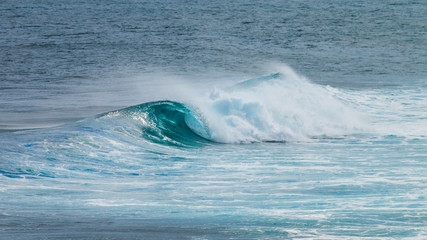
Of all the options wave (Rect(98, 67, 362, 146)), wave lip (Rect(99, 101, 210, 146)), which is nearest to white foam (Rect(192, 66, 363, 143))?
wave (Rect(98, 67, 362, 146))

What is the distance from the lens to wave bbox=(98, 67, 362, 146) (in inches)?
552

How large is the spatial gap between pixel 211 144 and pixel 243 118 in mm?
1628

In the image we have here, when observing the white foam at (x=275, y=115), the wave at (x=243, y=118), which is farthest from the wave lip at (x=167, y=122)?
the white foam at (x=275, y=115)

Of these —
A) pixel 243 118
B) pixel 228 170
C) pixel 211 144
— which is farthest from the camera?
pixel 243 118

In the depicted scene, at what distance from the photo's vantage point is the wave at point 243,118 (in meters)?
14.0

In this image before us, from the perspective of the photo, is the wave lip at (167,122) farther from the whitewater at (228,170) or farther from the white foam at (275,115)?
the white foam at (275,115)

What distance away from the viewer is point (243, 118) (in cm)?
1491

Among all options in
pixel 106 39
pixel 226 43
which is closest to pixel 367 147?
pixel 226 43

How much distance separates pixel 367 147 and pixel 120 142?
4.40 meters

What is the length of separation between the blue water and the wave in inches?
1.8

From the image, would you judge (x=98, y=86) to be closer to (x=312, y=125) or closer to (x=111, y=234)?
(x=312, y=125)

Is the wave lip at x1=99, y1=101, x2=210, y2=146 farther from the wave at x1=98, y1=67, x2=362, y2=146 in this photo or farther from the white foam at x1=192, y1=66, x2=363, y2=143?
the white foam at x1=192, y1=66, x2=363, y2=143

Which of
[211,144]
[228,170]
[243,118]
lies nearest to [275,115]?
[243,118]

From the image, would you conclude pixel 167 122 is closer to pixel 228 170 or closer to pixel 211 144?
pixel 211 144
